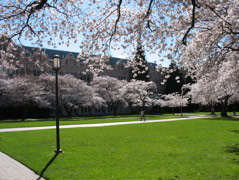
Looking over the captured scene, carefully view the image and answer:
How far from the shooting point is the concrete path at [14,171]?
18.9 ft

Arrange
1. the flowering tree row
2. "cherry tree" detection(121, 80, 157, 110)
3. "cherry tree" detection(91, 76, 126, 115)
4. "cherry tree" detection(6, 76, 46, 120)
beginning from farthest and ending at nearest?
"cherry tree" detection(121, 80, 157, 110), "cherry tree" detection(91, 76, 126, 115), the flowering tree row, "cherry tree" detection(6, 76, 46, 120)

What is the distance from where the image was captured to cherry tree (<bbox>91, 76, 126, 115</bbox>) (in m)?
48.8

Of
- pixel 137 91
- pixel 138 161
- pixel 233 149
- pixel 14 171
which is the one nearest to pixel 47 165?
pixel 14 171

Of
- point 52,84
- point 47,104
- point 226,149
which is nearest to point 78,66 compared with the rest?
point 52,84

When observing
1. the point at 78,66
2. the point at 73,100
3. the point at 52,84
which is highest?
the point at 78,66

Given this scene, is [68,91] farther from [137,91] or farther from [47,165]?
[47,165]

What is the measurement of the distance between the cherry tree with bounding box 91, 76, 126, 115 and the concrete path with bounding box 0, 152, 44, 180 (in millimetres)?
41024

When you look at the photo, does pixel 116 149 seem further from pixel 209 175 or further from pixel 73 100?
pixel 73 100

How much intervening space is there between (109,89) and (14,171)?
4329cm

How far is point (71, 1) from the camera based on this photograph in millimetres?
8203

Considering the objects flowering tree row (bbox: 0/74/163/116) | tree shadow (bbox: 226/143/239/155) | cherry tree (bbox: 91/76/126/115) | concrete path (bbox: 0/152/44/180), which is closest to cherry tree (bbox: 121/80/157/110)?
flowering tree row (bbox: 0/74/163/116)

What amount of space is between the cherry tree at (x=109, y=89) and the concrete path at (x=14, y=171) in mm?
41024

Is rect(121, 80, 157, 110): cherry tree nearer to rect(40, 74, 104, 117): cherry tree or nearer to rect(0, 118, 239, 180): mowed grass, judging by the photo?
rect(40, 74, 104, 117): cherry tree

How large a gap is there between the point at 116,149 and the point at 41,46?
15.2 feet
